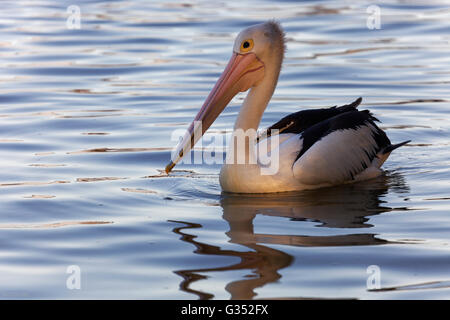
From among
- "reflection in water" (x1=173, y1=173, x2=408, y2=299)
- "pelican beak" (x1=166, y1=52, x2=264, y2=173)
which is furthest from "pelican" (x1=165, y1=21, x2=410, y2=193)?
"reflection in water" (x1=173, y1=173, x2=408, y2=299)

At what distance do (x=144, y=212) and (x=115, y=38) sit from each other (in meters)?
7.27

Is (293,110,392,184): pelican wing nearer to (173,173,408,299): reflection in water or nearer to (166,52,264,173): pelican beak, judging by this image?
(173,173,408,299): reflection in water

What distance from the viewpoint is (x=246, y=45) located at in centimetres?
584

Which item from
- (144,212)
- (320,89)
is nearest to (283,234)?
(144,212)

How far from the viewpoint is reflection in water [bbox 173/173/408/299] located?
421 centimetres

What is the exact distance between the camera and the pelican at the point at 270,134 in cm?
571

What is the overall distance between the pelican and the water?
123 millimetres

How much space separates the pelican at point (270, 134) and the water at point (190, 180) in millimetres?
123

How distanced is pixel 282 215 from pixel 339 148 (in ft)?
3.11

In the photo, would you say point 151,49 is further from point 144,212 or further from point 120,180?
point 144,212

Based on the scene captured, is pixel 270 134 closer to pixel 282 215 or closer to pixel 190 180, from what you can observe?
pixel 190 180

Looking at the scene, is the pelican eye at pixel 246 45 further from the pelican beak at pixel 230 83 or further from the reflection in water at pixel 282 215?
the reflection in water at pixel 282 215

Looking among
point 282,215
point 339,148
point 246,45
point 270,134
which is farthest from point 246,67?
point 282,215

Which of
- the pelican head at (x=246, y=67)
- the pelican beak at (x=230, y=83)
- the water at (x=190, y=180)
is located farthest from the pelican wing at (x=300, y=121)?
the water at (x=190, y=180)
